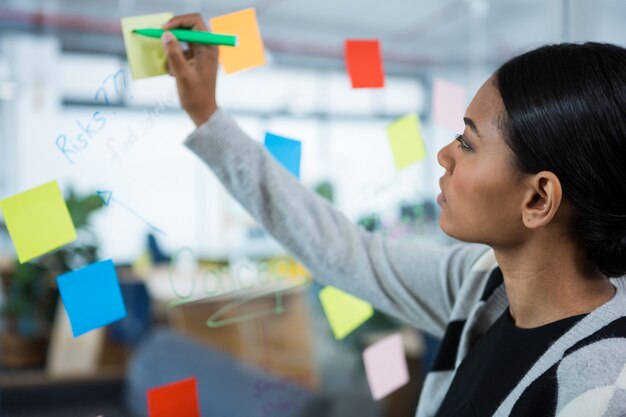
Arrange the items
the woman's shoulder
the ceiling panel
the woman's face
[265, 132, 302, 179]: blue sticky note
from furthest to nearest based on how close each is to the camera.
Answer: the ceiling panel < [265, 132, 302, 179]: blue sticky note < the woman's face < the woman's shoulder

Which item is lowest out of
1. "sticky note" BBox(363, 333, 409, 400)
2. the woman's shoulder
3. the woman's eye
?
"sticky note" BBox(363, 333, 409, 400)

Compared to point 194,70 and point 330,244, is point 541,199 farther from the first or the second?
point 194,70

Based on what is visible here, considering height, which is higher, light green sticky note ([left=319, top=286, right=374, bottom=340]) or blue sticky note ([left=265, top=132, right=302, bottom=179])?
blue sticky note ([left=265, top=132, right=302, bottom=179])

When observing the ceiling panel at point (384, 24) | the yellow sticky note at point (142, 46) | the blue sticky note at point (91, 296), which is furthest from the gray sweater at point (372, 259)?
the ceiling panel at point (384, 24)

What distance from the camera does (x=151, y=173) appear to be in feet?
4.44

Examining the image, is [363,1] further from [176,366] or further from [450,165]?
[450,165]

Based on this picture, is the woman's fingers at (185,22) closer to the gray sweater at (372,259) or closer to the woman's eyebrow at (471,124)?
the gray sweater at (372,259)

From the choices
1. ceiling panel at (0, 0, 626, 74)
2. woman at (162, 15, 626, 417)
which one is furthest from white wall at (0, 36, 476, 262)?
ceiling panel at (0, 0, 626, 74)

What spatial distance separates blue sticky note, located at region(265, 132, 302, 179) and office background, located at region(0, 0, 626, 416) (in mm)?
44

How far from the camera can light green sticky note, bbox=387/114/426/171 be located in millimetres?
1173

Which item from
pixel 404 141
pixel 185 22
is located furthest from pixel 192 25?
pixel 404 141

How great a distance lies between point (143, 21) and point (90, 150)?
7.2 inches

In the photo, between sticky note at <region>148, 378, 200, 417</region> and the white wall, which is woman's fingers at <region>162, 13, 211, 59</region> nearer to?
the white wall

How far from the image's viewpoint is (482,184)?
2.59 ft
